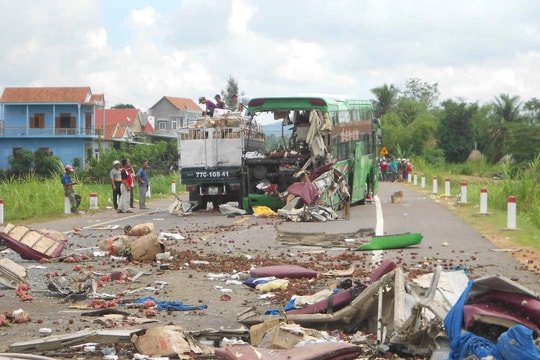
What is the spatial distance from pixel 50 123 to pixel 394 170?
3329 cm

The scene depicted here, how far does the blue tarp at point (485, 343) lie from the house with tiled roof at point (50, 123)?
74508mm

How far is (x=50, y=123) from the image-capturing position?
81062 mm

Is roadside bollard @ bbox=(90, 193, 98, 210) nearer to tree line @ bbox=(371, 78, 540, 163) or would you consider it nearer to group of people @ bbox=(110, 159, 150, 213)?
group of people @ bbox=(110, 159, 150, 213)

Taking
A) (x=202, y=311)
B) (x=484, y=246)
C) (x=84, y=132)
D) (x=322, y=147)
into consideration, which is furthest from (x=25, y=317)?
(x=84, y=132)

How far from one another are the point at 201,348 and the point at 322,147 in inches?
744

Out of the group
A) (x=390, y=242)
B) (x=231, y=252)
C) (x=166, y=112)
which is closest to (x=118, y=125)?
(x=166, y=112)

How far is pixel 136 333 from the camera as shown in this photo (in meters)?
8.03

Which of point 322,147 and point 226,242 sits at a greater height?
point 322,147

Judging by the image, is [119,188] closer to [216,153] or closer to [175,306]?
[216,153]

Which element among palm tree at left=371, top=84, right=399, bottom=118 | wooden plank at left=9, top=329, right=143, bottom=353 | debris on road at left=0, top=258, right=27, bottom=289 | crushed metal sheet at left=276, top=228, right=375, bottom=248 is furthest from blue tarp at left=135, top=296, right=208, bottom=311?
palm tree at left=371, top=84, right=399, bottom=118

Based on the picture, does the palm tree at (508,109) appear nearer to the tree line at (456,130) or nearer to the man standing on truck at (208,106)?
the tree line at (456,130)

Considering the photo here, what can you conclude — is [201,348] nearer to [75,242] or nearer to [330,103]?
[75,242]

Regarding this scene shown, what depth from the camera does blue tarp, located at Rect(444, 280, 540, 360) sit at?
6070mm

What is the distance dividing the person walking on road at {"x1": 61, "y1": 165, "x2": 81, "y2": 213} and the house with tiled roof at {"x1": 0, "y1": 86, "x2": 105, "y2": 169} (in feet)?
165
